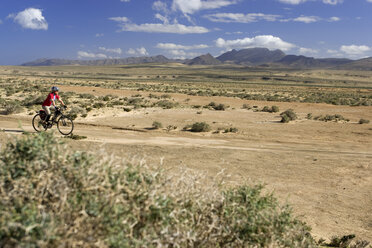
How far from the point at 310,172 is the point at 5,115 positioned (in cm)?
2065

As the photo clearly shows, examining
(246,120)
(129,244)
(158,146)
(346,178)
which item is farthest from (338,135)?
(129,244)

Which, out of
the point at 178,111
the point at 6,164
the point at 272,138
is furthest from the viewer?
the point at 178,111

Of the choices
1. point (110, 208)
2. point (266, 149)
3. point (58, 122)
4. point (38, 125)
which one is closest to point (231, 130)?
point (266, 149)

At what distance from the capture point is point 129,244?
3.47 m

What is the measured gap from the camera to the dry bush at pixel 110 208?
3213 millimetres

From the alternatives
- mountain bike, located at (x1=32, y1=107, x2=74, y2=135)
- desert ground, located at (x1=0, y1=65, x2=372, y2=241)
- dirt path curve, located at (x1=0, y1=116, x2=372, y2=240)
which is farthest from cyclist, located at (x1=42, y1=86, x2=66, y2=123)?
desert ground, located at (x1=0, y1=65, x2=372, y2=241)

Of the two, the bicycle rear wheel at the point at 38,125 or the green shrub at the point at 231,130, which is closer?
the bicycle rear wheel at the point at 38,125

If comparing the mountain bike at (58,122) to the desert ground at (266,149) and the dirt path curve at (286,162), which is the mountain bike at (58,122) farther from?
the dirt path curve at (286,162)

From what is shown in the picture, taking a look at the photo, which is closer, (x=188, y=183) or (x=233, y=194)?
(x=188, y=183)

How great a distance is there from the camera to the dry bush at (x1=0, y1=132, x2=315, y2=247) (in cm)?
321

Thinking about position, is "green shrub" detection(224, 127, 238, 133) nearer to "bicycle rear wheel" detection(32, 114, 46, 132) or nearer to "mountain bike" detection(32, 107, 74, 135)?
"mountain bike" detection(32, 107, 74, 135)

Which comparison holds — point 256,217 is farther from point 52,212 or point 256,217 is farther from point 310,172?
point 310,172

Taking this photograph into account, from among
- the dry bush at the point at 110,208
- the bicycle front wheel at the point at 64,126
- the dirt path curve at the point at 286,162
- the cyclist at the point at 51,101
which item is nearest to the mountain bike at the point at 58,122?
the bicycle front wheel at the point at 64,126

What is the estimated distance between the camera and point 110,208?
3.39m
